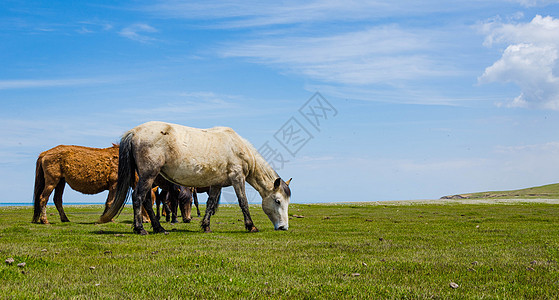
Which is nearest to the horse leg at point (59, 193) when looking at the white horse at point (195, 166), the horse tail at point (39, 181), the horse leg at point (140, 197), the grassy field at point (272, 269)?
the horse tail at point (39, 181)

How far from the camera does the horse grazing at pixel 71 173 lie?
19.1m

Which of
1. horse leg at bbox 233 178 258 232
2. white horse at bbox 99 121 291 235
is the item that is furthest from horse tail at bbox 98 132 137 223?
horse leg at bbox 233 178 258 232

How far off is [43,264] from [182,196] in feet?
43.5

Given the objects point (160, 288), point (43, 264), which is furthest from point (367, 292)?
point (43, 264)

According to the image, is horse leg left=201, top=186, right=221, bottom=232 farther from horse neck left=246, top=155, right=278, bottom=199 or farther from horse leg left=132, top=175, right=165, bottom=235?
horse leg left=132, top=175, right=165, bottom=235

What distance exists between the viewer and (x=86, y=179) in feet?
65.2

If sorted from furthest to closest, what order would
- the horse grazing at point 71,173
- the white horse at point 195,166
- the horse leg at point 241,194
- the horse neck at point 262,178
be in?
1. the horse grazing at point 71,173
2. the horse neck at point 262,178
3. the horse leg at point 241,194
4. the white horse at point 195,166

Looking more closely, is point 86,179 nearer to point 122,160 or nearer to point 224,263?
point 122,160

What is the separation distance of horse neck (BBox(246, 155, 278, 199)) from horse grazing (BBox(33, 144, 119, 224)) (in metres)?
7.11

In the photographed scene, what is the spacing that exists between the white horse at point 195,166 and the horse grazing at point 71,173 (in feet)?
17.0

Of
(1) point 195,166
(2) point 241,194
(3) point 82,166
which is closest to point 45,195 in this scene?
(3) point 82,166

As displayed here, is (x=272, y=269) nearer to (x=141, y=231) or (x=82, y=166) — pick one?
(x=141, y=231)

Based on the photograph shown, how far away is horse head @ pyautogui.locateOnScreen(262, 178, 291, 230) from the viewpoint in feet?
53.0

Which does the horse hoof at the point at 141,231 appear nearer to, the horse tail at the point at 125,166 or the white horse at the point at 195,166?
the white horse at the point at 195,166
